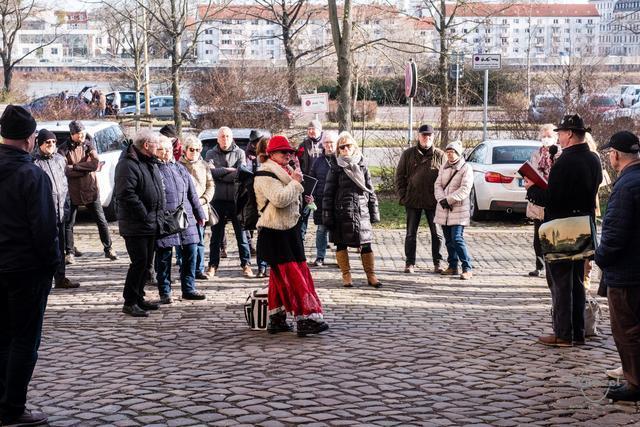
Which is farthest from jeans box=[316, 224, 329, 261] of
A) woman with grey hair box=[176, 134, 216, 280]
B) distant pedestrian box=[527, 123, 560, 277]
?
distant pedestrian box=[527, 123, 560, 277]

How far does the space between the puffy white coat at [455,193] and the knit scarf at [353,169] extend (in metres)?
1.44

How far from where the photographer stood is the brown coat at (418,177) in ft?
44.2

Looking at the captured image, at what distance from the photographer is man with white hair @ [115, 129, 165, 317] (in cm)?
1030

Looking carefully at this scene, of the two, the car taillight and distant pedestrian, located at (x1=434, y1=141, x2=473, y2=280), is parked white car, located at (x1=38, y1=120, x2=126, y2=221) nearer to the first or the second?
the car taillight

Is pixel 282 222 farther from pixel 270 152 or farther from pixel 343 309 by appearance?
pixel 343 309

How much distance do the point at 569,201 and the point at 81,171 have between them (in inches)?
320

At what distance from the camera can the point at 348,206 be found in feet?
39.3

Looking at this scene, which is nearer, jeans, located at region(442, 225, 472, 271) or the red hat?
the red hat

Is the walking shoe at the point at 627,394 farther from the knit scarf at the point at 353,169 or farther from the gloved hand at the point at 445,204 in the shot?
the gloved hand at the point at 445,204

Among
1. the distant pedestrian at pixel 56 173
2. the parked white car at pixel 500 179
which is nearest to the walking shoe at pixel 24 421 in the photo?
the distant pedestrian at pixel 56 173

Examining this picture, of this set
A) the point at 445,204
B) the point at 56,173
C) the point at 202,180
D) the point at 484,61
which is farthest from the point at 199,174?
the point at 484,61

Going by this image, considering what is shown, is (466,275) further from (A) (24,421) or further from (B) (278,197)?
(A) (24,421)

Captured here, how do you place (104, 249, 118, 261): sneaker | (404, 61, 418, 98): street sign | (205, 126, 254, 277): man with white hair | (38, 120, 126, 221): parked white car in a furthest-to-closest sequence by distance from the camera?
(404, 61, 418, 98): street sign
(38, 120, 126, 221): parked white car
(104, 249, 118, 261): sneaker
(205, 126, 254, 277): man with white hair

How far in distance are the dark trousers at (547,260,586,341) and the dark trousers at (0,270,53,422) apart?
4336 millimetres
